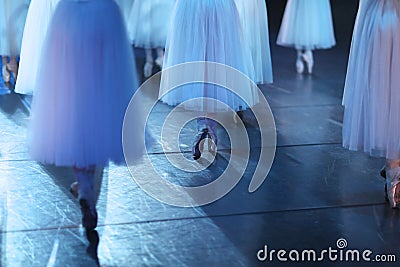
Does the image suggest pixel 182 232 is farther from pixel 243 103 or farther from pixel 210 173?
pixel 243 103

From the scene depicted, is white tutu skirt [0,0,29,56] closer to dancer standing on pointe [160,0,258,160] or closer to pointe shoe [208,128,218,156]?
dancer standing on pointe [160,0,258,160]

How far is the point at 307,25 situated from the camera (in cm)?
644

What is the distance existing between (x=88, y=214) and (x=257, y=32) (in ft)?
7.40

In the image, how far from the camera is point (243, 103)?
4426 mm

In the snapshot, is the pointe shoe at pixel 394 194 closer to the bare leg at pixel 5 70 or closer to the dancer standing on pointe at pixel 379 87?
the dancer standing on pointe at pixel 379 87

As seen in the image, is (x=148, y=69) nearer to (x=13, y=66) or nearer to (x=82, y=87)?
(x=13, y=66)

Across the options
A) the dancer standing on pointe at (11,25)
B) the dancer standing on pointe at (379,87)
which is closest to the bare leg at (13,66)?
the dancer standing on pointe at (11,25)

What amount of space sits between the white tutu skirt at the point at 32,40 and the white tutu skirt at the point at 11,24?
415 millimetres

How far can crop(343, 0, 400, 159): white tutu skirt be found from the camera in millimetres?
3574

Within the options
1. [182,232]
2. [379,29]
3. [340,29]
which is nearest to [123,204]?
[182,232]

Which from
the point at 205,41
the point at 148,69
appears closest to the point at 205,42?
the point at 205,41

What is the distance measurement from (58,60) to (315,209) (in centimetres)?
144

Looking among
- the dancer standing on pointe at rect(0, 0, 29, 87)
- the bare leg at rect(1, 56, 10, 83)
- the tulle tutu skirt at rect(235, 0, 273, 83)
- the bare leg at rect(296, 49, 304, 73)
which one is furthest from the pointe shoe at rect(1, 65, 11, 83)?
the bare leg at rect(296, 49, 304, 73)

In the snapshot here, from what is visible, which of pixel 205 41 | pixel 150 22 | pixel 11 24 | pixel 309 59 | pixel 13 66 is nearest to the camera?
pixel 205 41
